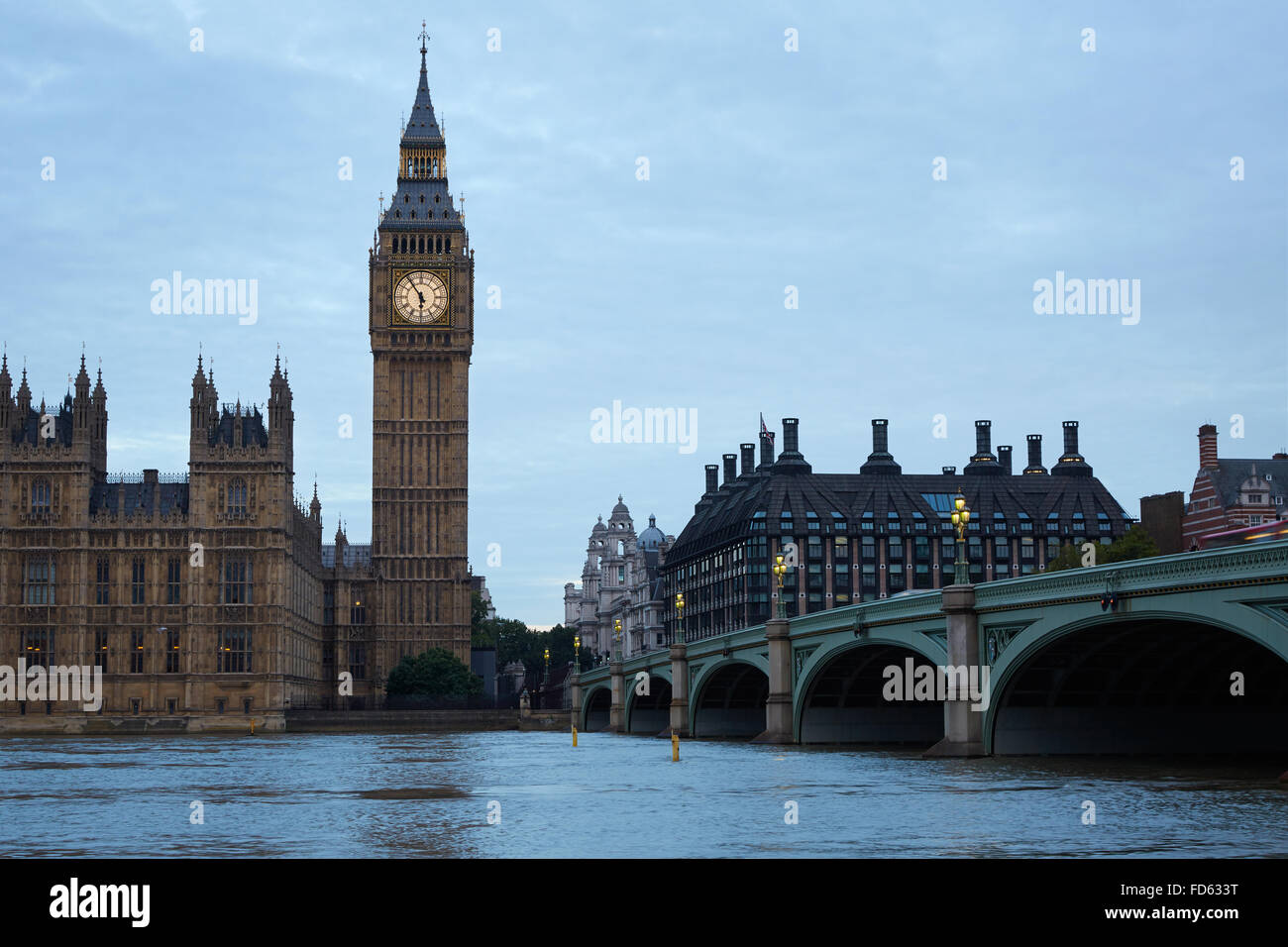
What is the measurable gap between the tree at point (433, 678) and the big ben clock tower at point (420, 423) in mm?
6388

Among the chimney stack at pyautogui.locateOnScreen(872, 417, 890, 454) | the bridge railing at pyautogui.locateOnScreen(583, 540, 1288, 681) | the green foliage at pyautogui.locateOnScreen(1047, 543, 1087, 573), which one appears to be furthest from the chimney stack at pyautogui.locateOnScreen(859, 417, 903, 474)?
the bridge railing at pyautogui.locateOnScreen(583, 540, 1288, 681)

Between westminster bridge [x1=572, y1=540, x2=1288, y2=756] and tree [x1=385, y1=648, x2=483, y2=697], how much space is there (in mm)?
68669

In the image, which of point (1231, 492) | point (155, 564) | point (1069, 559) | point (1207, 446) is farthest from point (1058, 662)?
point (155, 564)

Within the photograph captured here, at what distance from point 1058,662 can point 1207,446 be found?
247ft

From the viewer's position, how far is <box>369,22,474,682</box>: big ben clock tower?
159000 millimetres

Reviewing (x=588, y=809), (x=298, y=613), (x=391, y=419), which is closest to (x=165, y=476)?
(x=298, y=613)

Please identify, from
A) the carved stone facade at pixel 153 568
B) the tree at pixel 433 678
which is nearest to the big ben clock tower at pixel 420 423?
the tree at pixel 433 678

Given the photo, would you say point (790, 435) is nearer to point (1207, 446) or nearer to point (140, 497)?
point (1207, 446)

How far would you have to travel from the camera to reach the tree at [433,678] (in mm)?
148125

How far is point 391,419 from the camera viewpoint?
162 meters

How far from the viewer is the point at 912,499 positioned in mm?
177375

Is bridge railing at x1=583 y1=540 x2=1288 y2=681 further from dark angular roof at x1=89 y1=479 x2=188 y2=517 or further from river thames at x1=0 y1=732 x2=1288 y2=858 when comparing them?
dark angular roof at x1=89 y1=479 x2=188 y2=517
